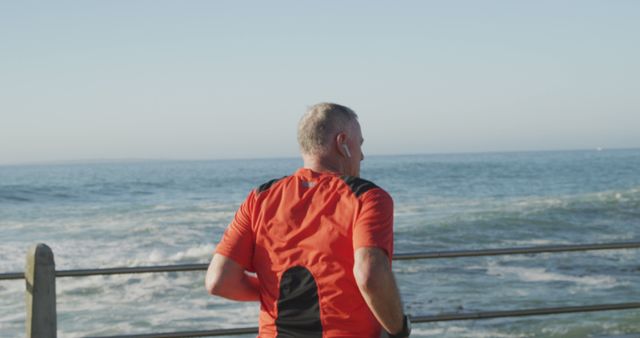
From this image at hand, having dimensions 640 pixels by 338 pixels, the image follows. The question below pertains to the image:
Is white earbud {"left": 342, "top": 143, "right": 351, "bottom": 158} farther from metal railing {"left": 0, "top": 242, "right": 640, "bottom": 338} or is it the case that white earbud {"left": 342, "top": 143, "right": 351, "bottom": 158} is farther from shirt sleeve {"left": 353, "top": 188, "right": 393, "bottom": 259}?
metal railing {"left": 0, "top": 242, "right": 640, "bottom": 338}

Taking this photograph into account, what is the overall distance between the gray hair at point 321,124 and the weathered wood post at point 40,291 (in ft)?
4.95

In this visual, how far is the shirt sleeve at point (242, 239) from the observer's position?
8.18 ft

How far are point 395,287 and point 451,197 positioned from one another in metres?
31.3

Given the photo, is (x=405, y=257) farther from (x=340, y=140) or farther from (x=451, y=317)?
(x=340, y=140)

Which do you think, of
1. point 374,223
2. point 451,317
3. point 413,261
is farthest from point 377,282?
point 413,261

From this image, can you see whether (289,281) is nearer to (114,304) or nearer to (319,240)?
(319,240)

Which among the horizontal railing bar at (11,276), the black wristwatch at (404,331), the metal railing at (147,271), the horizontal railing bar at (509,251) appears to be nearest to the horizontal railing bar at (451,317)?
the metal railing at (147,271)

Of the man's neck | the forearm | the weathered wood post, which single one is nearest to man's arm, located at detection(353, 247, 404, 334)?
the man's neck

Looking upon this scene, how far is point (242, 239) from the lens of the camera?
249 centimetres

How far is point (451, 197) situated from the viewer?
33250 mm

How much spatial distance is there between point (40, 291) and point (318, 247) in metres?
1.62

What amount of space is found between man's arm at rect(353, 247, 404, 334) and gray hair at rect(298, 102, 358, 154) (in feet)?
1.15

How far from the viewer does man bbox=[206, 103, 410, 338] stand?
2291 mm

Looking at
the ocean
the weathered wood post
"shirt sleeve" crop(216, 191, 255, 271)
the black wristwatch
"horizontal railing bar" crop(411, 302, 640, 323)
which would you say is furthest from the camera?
the ocean
